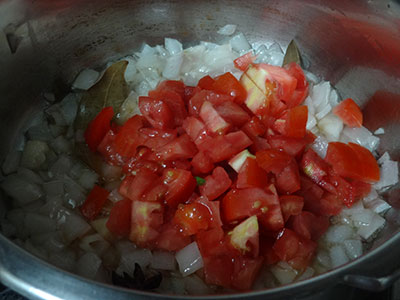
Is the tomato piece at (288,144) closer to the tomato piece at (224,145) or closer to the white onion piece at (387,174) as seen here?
the tomato piece at (224,145)

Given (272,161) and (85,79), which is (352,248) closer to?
(272,161)

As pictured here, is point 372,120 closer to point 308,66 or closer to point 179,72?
point 308,66

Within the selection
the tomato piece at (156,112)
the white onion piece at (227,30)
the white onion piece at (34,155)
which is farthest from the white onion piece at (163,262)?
the white onion piece at (227,30)

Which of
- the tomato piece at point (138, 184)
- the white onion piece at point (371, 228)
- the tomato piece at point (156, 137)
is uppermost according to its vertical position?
the tomato piece at point (156, 137)

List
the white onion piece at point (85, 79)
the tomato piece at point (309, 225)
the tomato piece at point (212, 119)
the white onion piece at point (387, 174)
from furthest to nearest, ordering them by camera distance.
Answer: the white onion piece at point (85, 79) → the white onion piece at point (387, 174) → the tomato piece at point (212, 119) → the tomato piece at point (309, 225)

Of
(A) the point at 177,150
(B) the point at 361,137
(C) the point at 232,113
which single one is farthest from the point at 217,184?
(B) the point at 361,137

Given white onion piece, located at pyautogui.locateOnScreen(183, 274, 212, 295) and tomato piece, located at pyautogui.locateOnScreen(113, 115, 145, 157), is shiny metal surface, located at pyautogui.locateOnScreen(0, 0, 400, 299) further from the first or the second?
white onion piece, located at pyautogui.locateOnScreen(183, 274, 212, 295)
